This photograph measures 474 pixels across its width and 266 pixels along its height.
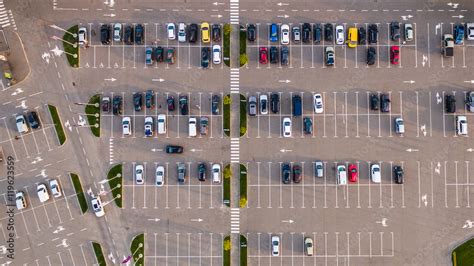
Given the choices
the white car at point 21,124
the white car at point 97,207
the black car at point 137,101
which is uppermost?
the black car at point 137,101

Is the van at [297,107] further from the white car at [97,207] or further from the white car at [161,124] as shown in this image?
the white car at [97,207]

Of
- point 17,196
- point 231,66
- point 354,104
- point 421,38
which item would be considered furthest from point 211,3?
point 17,196

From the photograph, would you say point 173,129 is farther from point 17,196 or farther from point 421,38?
point 421,38

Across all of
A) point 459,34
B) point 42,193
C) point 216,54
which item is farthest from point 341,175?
point 42,193

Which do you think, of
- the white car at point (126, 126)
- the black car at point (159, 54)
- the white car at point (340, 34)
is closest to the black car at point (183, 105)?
the black car at point (159, 54)

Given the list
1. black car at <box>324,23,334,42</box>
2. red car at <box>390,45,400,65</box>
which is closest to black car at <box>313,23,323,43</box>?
black car at <box>324,23,334,42</box>

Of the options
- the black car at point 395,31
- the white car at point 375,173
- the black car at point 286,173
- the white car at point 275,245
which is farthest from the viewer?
the black car at point 395,31
